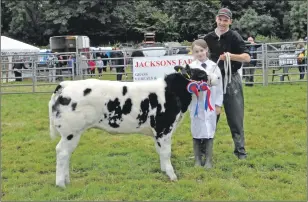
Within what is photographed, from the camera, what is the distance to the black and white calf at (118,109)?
5059 mm

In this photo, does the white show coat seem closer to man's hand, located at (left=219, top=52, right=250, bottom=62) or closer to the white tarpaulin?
man's hand, located at (left=219, top=52, right=250, bottom=62)

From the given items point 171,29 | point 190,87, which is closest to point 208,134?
point 190,87

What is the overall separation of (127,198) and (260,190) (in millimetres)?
1519

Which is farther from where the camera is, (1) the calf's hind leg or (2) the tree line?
(2) the tree line

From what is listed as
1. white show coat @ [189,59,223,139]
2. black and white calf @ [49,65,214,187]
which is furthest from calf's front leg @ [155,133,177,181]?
white show coat @ [189,59,223,139]

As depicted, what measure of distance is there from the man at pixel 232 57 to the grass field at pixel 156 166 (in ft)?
1.53

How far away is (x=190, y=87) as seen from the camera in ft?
17.9

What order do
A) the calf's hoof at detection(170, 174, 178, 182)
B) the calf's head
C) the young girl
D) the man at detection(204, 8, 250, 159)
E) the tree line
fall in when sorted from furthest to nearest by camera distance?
1. the tree line
2. the man at detection(204, 8, 250, 159)
3. the young girl
4. the calf's head
5. the calf's hoof at detection(170, 174, 178, 182)

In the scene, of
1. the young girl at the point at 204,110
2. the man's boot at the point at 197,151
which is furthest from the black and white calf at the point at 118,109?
the man's boot at the point at 197,151

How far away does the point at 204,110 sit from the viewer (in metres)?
5.83

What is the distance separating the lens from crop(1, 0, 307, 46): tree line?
3934 cm

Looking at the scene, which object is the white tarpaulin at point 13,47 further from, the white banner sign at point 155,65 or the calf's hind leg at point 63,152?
the calf's hind leg at point 63,152

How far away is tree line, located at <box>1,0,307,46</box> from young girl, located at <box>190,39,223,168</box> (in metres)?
33.6

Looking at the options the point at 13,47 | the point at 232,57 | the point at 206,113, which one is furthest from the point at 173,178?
the point at 13,47
